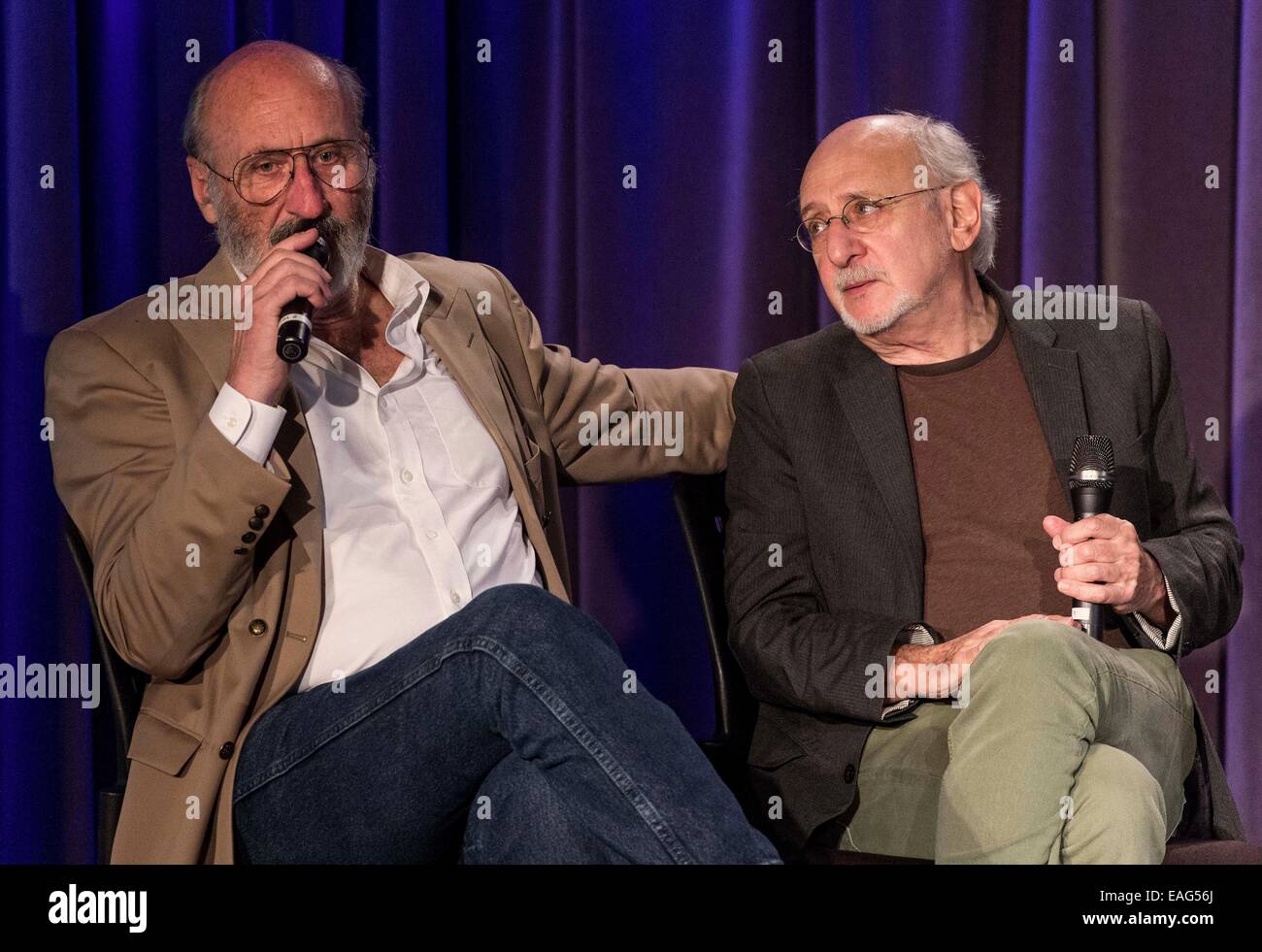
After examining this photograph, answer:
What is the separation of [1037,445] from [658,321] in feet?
3.03

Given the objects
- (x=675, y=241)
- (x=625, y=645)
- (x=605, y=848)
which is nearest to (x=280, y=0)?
(x=675, y=241)

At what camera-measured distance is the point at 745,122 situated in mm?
3062

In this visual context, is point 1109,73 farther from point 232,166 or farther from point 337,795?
point 337,795

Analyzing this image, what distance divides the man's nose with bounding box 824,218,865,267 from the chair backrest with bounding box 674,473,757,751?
47 centimetres

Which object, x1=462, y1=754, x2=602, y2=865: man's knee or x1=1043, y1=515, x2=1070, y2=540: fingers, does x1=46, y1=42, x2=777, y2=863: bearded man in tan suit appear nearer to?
x1=462, y1=754, x2=602, y2=865: man's knee

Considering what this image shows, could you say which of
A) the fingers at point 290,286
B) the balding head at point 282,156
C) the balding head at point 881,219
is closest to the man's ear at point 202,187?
the balding head at point 282,156

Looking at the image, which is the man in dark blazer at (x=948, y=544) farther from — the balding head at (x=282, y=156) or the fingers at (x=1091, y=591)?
the balding head at (x=282, y=156)

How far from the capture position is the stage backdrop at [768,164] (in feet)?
9.89

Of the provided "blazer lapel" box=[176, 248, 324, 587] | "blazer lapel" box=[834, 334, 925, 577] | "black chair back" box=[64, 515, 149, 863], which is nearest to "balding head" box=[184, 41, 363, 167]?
"blazer lapel" box=[176, 248, 324, 587]

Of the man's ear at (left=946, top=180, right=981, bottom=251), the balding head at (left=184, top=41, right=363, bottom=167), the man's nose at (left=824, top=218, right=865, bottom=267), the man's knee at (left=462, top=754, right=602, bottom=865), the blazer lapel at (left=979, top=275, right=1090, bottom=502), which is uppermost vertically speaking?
the balding head at (left=184, top=41, right=363, bottom=167)

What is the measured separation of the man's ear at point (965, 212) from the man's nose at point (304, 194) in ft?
3.61

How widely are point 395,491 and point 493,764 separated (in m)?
0.56

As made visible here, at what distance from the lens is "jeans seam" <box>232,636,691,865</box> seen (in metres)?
1.74
